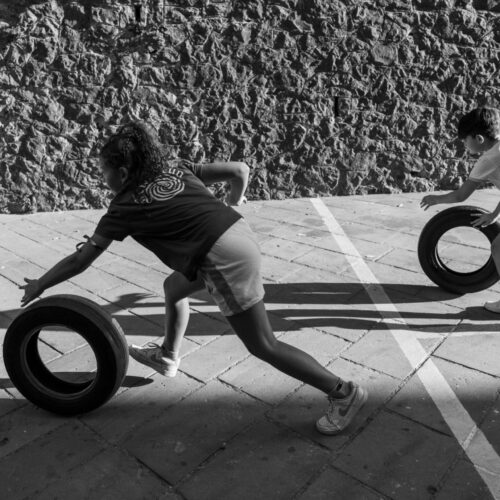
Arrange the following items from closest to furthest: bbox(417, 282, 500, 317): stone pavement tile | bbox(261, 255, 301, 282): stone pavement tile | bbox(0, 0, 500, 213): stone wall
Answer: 1. bbox(417, 282, 500, 317): stone pavement tile
2. bbox(261, 255, 301, 282): stone pavement tile
3. bbox(0, 0, 500, 213): stone wall

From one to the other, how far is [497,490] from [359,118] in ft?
21.9

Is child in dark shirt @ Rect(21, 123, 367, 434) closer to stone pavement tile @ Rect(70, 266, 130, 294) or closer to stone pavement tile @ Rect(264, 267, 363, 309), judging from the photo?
stone pavement tile @ Rect(264, 267, 363, 309)

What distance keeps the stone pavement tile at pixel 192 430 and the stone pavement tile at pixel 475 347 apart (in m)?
1.37

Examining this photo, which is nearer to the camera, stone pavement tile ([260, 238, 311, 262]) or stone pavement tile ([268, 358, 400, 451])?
stone pavement tile ([268, 358, 400, 451])

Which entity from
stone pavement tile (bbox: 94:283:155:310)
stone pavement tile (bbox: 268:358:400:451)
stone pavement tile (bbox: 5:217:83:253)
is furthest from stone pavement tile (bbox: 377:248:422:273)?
stone pavement tile (bbox: 5:217:83:253)

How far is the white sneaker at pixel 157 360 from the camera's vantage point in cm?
323

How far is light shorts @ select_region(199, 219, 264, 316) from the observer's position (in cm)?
246

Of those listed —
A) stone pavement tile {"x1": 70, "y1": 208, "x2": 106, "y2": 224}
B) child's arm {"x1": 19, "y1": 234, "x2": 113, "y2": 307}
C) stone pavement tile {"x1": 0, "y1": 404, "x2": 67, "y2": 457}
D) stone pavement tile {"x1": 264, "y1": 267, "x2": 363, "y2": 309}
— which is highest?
child's arm {"x1": 19, "y1": 234, "x2": 113, "y2": 307}

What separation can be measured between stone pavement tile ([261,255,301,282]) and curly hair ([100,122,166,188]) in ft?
8.39

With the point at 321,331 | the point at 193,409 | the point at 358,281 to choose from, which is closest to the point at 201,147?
the point at 358,281

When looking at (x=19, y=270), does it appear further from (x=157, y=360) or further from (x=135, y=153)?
(x=135, y=153)

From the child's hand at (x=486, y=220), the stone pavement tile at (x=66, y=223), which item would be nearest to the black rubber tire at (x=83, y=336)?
the child's hand at (x=486, y=220)

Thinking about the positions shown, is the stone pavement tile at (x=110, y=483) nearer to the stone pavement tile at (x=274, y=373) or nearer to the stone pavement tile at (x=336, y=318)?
the stone pavement tile at (x=274, y=373)

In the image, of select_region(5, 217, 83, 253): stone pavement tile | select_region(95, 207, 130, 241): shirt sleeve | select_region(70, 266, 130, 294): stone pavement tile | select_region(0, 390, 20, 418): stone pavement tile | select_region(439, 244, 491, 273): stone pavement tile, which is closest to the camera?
select_region(95, 207, 130, 241): shirt sleeve
